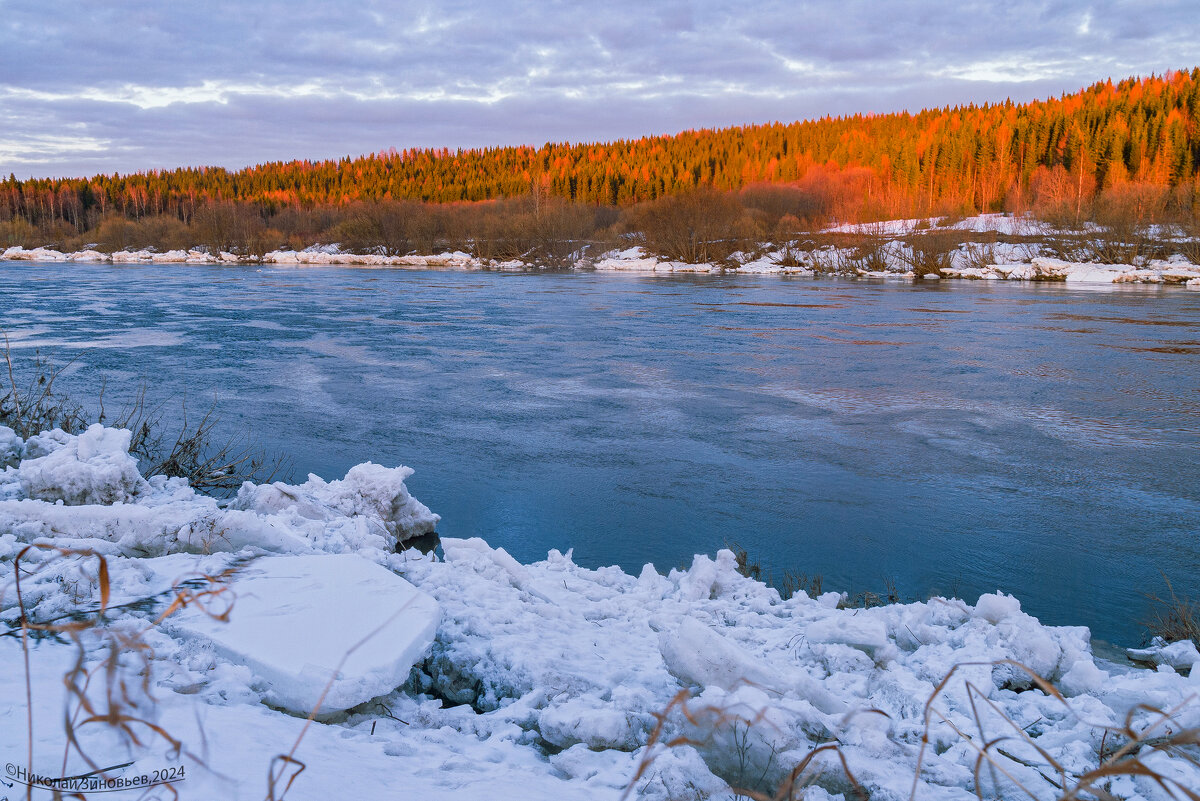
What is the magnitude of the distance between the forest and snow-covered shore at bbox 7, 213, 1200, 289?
6.29 feet

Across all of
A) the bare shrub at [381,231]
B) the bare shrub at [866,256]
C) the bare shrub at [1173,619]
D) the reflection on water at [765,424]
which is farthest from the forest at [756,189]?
the bare shrub at [1173,619]

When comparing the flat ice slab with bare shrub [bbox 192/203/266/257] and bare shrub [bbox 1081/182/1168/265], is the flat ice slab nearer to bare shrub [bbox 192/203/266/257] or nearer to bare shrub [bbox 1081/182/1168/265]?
bare shrub [bbox 1081/182/1168/265]

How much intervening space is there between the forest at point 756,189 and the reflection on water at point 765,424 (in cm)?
2924

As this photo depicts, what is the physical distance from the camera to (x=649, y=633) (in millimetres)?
4207

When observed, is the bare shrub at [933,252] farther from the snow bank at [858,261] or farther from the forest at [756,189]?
the forest at [756,189]

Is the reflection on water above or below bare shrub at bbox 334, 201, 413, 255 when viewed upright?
below

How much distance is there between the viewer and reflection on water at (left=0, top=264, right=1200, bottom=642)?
20.1 feet

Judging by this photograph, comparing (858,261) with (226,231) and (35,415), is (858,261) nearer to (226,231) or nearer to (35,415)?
(35,415)

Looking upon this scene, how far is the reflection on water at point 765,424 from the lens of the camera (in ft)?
20.1

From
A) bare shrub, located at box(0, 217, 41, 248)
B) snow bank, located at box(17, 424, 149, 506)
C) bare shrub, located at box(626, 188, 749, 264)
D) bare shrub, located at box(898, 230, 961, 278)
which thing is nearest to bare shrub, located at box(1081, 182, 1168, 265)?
bare shrub, located at box(898, 230, 961, 278)

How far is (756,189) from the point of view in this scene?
231 feet

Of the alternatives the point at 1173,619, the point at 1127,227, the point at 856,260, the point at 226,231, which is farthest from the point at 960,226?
the point at 226,231

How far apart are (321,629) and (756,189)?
71.7 m

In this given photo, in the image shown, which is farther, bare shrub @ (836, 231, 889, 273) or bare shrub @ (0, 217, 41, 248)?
bare shrub @ (0, 217, 41, 248)
